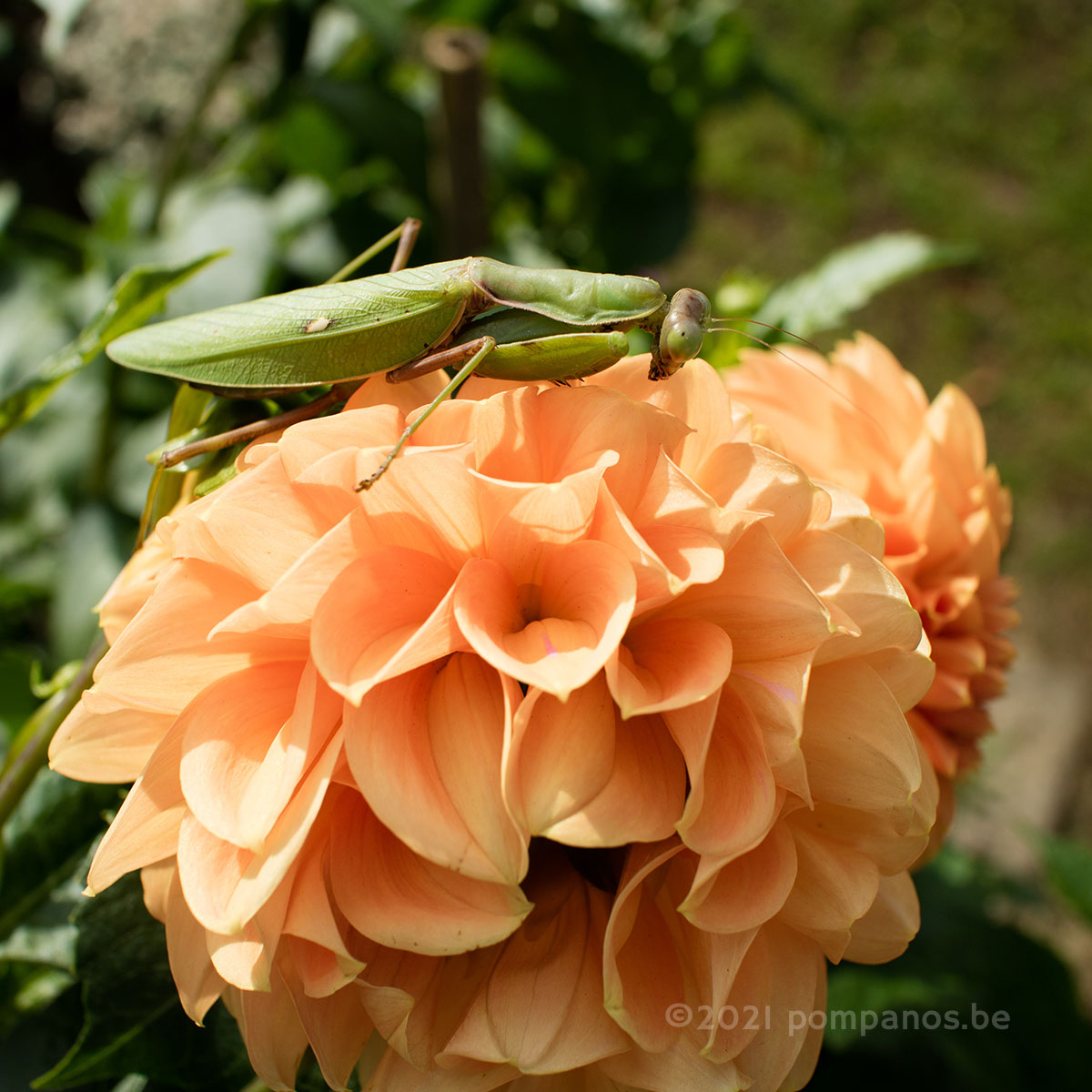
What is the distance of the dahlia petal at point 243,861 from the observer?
502mm

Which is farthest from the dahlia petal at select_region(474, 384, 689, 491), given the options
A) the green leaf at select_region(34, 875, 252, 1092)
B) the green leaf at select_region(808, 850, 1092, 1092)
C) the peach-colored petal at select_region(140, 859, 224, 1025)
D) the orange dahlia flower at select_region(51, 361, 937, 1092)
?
the green leaf at select_region(808, 850, 1092, 1092)

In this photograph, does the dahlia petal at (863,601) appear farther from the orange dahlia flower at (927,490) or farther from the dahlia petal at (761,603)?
the orange dahlia flower at (927,490)

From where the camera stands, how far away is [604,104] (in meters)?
1.56

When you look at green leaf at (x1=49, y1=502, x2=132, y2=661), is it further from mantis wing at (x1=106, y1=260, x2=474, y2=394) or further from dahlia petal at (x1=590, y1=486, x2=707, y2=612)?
dahlia petal at (x1=590, y1=486, x2=707, y2=612)

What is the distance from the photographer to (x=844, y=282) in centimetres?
117

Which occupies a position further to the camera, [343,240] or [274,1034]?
[343,240]

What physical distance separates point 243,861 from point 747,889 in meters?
0.29

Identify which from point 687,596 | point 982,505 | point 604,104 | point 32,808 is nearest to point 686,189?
point 604,104

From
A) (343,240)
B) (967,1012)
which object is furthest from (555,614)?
(967,1012)

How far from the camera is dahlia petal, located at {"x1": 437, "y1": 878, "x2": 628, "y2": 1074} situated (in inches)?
21.9

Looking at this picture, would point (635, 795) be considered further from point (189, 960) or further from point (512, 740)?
point (189, 960)

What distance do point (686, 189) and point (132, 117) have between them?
1.14 meters

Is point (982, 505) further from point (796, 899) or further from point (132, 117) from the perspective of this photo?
point (132, 117)

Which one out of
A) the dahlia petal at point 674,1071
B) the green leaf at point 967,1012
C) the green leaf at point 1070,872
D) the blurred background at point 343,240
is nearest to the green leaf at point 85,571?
the blurred background at point 343,240
